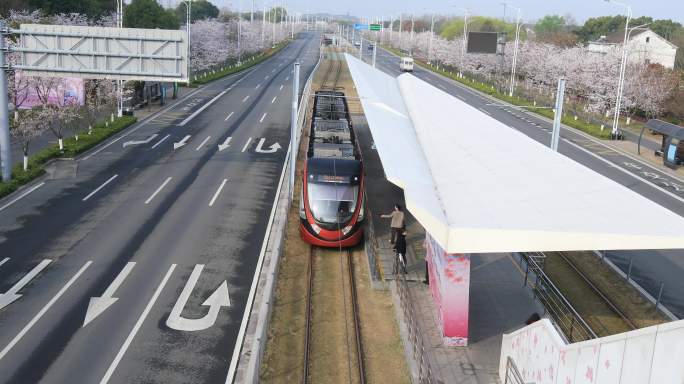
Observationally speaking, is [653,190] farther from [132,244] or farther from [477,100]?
[477,100]

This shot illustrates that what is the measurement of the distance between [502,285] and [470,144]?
4.94 meters

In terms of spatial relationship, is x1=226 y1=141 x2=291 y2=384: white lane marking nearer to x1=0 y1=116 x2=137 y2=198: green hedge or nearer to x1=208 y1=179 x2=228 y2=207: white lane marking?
x1=208 y1=179 x2=228 y2=207: white lane marking

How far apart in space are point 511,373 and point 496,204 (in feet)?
12.9

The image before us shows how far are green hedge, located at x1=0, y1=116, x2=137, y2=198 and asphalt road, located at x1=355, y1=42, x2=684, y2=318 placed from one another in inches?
958

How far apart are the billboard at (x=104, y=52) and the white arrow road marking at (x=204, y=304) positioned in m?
13.5

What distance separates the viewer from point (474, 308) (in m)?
19.4

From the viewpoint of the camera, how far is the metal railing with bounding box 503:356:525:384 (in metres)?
14.0

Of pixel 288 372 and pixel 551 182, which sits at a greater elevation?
pixel 551 182

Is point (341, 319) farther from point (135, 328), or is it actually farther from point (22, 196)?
point (22, 196)

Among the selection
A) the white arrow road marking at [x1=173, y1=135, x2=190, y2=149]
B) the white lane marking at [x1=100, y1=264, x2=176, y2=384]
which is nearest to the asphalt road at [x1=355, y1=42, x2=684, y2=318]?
the white lane marking at [x1=100, y1=264, x2=176, y2=384]

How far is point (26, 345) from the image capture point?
16891mm

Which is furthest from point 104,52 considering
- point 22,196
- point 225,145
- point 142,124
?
point 142,124

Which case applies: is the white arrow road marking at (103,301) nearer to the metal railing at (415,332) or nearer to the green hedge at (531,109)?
the metal railing at (415,332)

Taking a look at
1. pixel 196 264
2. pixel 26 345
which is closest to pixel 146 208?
pixel 196 264
